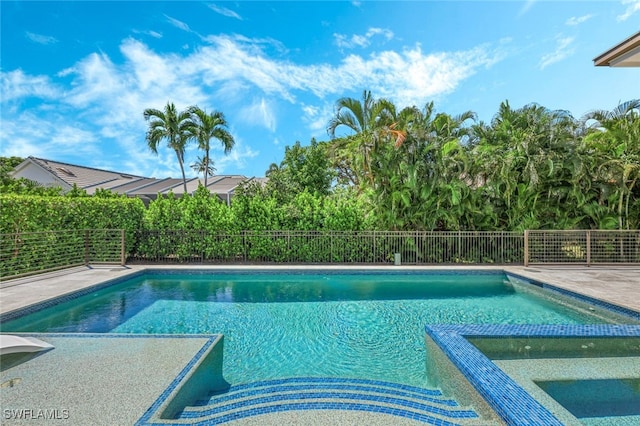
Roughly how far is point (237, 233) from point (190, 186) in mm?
17870

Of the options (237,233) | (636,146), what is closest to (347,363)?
(237,233)

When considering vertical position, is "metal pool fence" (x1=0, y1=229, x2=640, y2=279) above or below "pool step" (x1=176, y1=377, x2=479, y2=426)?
above

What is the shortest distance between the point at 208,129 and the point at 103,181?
44.1ft

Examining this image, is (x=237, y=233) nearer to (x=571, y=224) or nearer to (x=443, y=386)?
(x=443, y=386)

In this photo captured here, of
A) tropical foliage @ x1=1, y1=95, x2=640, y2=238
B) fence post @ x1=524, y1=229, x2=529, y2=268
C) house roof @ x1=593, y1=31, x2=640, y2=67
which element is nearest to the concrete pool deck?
house roof @ x1=593, y1=31, x2=640, y2=67

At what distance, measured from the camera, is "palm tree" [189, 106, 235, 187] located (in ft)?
60.9

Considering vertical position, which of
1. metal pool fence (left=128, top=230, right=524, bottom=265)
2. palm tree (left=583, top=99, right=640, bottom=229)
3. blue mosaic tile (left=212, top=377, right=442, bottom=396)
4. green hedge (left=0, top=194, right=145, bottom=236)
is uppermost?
palm tree (left=583, top=99, right=640, bottom=229)

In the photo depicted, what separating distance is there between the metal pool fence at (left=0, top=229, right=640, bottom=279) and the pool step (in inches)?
301

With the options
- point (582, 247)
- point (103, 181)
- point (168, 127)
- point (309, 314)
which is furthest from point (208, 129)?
point (582, 247)

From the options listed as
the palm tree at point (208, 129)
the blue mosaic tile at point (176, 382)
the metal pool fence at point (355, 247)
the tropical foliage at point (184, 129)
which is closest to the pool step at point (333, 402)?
the blue mosaic tile at point (176, 382)

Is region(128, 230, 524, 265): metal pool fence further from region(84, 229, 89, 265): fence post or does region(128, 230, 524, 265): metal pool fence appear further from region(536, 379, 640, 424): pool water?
region(536, 379, 640, 424): pool water

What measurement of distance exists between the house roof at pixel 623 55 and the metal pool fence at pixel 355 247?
6.67m

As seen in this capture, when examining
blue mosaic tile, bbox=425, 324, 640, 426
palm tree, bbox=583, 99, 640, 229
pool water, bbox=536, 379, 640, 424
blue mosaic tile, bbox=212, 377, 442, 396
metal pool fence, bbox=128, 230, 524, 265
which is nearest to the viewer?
blue mosaic tile, bbox=425, 324, 640, 426

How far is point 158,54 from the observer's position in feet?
38.0
